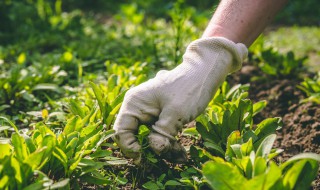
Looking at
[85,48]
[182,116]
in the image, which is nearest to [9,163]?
[182,116]

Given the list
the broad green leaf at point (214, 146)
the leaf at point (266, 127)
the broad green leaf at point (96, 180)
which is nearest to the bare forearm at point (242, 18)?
the leaf at point (266, 127)

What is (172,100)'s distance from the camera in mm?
1889

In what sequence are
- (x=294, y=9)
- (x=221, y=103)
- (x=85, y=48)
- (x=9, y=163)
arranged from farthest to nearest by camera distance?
(x=294, y=9) → (x=85, y=48) → (x=221, y=103) → (x=9, y=163)

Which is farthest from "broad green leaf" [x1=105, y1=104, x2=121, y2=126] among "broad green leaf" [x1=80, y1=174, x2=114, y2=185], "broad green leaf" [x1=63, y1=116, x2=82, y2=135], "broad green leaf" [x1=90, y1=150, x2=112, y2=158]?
"broad green leaf" [x1=80, y1=174, x2=114, y2=185]

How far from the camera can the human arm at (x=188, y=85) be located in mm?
1900

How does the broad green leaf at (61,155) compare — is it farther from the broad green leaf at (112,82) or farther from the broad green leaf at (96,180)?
the broad green leaf at (112,82)

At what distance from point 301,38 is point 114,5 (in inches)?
118

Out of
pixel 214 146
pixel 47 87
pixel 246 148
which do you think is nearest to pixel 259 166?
pixel 246 148

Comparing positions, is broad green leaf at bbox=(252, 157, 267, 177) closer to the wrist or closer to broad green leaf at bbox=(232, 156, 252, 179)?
broad green leaf at bbox=(232, 156, 252, 179)

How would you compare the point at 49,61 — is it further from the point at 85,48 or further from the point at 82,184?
the point at 82,184

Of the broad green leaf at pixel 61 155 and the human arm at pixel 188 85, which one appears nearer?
the broad green leaf at pixel 61 155

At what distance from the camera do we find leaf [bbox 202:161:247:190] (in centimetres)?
151

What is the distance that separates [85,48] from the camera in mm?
3797

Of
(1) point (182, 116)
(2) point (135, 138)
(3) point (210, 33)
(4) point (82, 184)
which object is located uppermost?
(3) point (210, 33)
